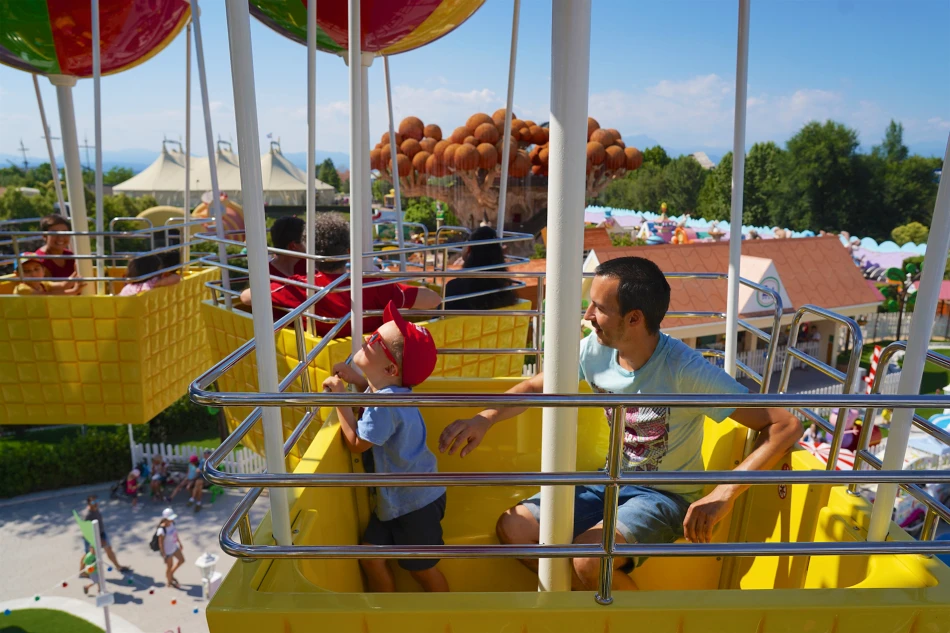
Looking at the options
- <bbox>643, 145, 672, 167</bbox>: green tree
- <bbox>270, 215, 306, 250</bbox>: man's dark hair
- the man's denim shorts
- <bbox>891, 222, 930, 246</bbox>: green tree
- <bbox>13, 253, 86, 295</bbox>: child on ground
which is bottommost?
<bbox>891, 222, 930, 246</bbox>: green tree

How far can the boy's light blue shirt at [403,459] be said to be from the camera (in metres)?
2.04

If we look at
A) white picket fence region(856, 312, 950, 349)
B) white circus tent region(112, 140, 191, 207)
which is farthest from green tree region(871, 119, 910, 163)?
white circus tent region(112, 140, 191, 207)

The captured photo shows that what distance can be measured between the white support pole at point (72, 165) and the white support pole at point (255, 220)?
448 centimetres

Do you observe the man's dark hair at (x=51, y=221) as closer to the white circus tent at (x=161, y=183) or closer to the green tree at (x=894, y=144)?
the white circus tent at (x=161, y=183)

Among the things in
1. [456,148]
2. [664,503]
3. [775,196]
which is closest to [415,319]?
[664,503]

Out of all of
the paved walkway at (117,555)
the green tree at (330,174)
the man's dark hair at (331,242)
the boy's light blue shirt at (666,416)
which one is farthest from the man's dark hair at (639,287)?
the green tree at (330,174)

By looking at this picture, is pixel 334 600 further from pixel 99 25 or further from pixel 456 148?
pixel 456 148

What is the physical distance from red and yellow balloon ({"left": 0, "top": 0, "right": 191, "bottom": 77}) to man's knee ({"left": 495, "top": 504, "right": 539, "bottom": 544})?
171 inches

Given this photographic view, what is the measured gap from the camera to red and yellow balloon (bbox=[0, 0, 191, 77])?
4348mm

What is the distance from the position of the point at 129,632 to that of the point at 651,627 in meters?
8.21

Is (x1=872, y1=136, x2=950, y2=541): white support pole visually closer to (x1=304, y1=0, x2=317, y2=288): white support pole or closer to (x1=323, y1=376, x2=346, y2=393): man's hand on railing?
(x1=323, y1=376, x2=346, y2=393): man's hand on railing

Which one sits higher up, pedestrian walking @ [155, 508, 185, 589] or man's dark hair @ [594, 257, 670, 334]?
man's dark hair @ [594, 257, 670, 334]

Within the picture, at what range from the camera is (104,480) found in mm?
12406

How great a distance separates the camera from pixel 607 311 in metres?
1.89
